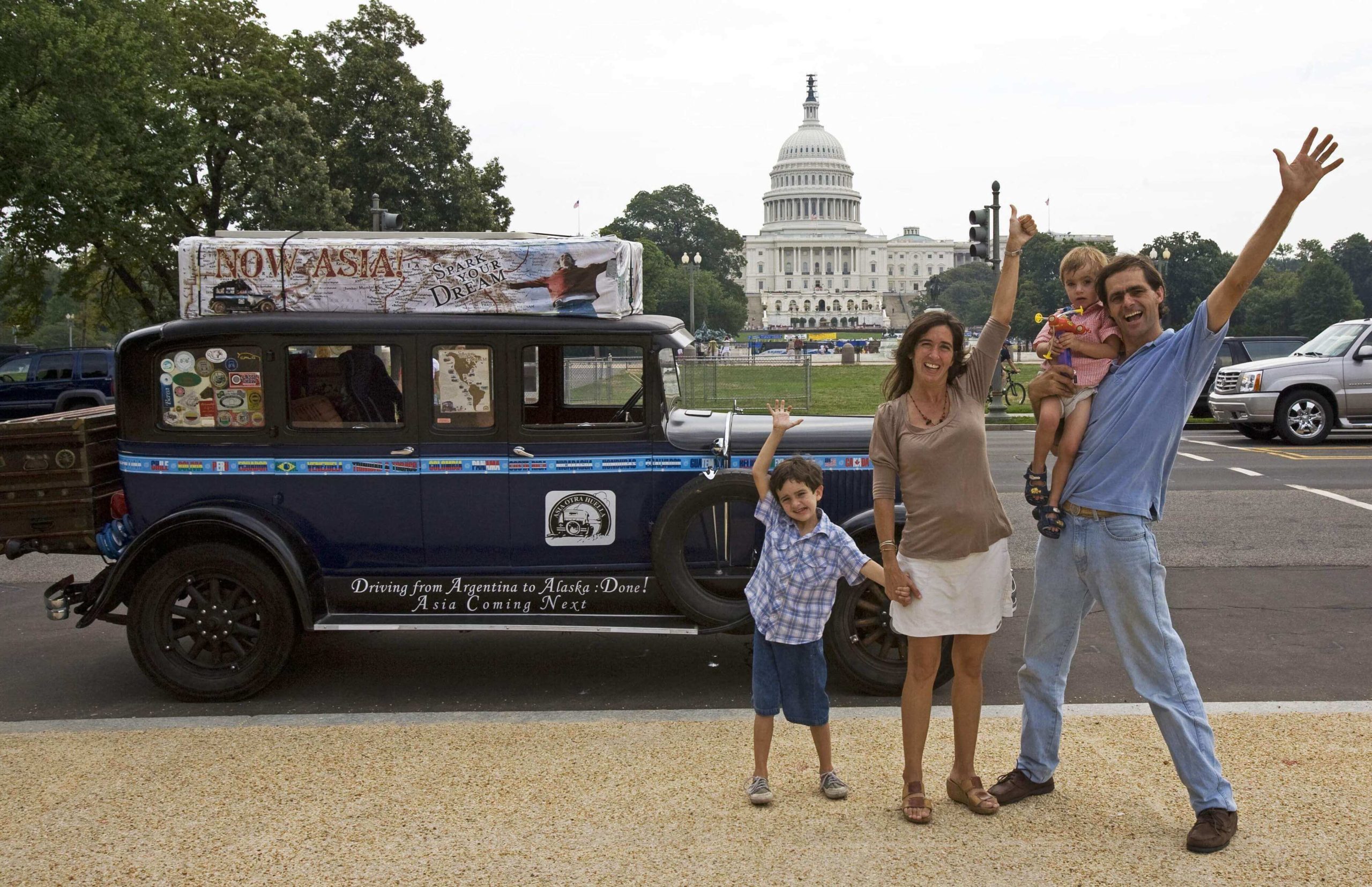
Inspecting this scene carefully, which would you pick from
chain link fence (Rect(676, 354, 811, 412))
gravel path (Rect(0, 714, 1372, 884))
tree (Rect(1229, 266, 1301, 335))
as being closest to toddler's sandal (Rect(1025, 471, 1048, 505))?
gravel path (Rect(0, 714, 1372, 884))

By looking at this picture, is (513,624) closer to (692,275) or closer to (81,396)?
(81,396)

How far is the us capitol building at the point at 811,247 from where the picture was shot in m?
176

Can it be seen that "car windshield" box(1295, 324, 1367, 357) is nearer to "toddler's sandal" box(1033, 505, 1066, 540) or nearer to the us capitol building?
"toddler's sandal" box(1033, 505, 1066, 540)

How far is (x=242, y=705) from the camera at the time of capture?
6309mm

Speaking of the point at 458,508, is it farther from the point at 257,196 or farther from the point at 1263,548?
the point at 257,196

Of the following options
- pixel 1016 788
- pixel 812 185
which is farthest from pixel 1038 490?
pixel 812 185

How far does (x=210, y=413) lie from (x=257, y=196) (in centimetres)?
3024

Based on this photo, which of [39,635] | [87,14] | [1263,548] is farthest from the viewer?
[87,14]

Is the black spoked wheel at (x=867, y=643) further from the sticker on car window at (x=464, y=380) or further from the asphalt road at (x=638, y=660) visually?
the sticker on car window at (x=464, y=380)

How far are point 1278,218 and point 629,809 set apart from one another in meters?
3.20

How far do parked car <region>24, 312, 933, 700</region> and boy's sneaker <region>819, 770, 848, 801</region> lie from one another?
5.34ft

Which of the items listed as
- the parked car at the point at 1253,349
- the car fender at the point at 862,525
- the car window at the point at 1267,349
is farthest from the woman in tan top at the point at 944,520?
the car window at the point at 1267,349

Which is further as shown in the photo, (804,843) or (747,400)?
(747,400)

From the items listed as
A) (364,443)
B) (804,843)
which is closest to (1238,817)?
(804,843)
